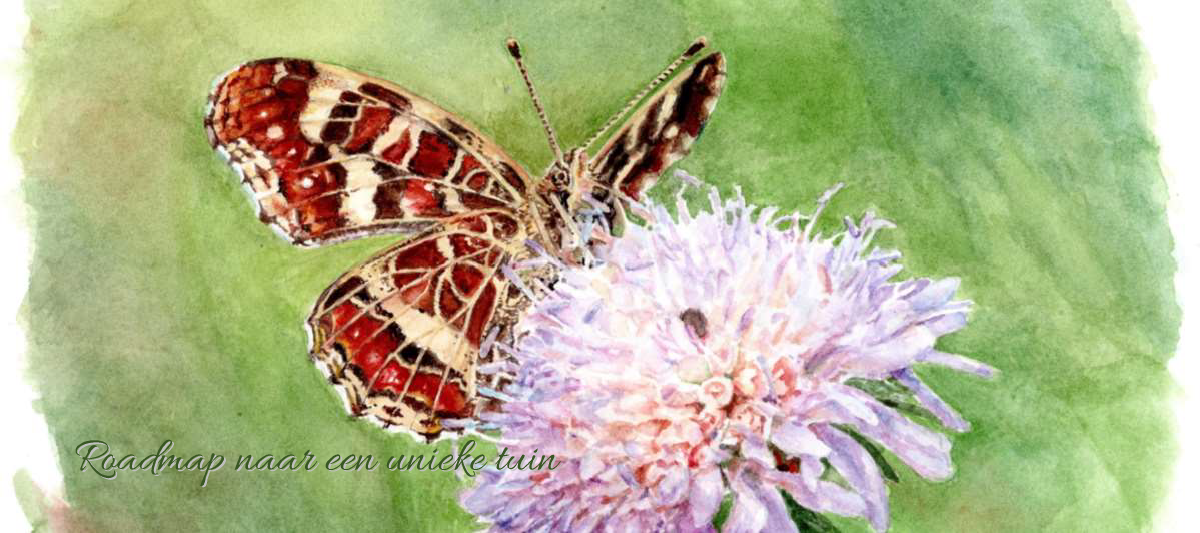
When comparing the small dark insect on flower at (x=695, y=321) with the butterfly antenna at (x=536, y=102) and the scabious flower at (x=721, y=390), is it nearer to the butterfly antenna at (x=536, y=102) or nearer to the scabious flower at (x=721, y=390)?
the scabious flower at (x=721, y=390)

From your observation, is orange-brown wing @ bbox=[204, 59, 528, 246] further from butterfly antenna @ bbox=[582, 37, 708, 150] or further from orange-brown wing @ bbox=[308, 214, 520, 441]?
butterfly antenna @ bbox=[582, 37, 708, 150]

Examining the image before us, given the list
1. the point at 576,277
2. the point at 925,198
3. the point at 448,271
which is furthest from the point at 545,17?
the point at 925,198

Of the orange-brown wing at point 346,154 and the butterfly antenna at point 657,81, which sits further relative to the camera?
the butterfly antenna at point 657,81

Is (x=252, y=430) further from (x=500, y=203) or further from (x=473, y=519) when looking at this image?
(x=500, y=203)

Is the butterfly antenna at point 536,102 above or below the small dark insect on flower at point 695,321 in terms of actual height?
above

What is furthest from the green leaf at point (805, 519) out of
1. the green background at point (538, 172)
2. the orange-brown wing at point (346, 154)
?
the orange-brown wing at point (346, 154)
